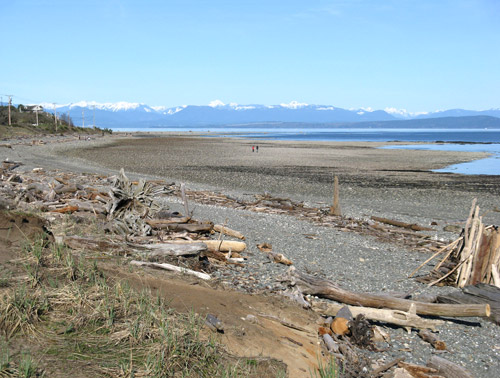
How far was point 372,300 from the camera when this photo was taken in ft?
23.2

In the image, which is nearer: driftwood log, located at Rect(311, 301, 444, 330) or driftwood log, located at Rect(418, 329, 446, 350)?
driftwood log, located at Rect(418, 329, 446, 350)

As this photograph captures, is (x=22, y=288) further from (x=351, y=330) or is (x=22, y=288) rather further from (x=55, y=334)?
(x=351, y=330)

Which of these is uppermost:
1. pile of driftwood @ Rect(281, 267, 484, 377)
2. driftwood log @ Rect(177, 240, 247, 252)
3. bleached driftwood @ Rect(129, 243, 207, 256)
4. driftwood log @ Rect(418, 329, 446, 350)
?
bleached driftwood @ Rect(129, 243, 207, 256)

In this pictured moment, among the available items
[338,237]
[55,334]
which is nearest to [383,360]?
[55,334]

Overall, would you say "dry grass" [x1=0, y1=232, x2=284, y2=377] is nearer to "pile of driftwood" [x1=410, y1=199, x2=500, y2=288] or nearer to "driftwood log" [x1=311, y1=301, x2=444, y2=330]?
"driftwood log" [x1=311, y1=301, x2=444, y2=330]

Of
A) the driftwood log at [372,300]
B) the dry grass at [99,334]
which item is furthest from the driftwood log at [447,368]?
the dry grass at [99,334]

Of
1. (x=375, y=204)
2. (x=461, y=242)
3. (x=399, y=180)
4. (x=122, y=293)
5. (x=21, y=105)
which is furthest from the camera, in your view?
(x=21, y=105)

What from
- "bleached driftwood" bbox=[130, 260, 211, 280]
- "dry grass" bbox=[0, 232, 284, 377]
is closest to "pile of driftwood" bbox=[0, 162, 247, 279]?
"bleached driftwood" bbox=[130, 260, 211, 280]

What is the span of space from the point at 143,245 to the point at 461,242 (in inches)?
236

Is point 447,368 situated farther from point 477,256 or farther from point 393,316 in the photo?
point 477,256

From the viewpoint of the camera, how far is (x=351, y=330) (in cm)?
623

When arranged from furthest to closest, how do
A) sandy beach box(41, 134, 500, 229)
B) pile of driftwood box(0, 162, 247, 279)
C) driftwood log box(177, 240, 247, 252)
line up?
sandy beach box(41, 134, 500, 229) < driftwood log box(177, 240, 247, 252) < pile of driftwood box(0, 162, 247, 279)

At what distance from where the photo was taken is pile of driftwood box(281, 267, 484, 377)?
5.55 m

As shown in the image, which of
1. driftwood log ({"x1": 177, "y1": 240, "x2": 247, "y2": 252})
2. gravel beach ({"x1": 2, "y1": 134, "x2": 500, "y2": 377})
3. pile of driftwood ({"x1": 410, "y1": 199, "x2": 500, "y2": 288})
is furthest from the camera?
driftwood log ({"x1": 177, "y1": 240, "x2": 247, "y2": 252})
